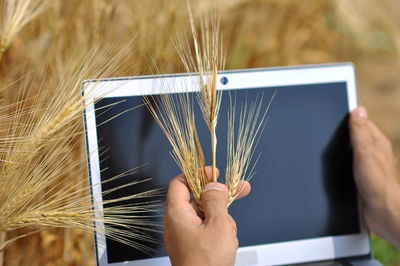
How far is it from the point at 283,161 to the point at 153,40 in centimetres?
37

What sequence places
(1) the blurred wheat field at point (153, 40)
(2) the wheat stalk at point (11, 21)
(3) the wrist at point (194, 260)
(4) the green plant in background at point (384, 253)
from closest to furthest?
1. (3) the wrist at point (194, 260)
2. (2) the wheat stalk at point (11, 21)
3. (1) the blurred wheat field at point (153, 40)
4. (4) the green plant in background at point (384, 253)

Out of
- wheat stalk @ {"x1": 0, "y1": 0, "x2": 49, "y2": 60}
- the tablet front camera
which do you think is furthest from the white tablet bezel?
wheat stalk @ {"x1": 0, "y1": 0, "x2": 49, "y2": 60}

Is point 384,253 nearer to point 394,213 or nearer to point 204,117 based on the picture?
point 394,213

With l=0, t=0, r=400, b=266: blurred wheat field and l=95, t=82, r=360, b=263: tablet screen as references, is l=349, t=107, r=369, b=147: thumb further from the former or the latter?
l=0, t=0, r=400, b=266: blurred wheat field

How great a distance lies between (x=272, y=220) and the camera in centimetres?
92

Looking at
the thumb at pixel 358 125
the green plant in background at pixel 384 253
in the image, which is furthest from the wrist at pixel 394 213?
the green plant in background at pixel 384 253

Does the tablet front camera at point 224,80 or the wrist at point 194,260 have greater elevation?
the tablet front camera at point 224,80

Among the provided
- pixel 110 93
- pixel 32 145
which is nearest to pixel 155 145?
pixel 110 93

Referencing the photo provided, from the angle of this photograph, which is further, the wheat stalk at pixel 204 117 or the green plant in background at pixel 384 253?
the green plant in background at pixel 384 253

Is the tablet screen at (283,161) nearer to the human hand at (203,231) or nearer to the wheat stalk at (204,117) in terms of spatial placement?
the wheat stalk at (204,117)

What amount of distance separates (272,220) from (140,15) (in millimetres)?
494

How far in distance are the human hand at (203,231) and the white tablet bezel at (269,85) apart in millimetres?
167

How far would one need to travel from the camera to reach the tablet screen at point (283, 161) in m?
0.86

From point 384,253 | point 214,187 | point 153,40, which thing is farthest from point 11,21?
point 384,253
